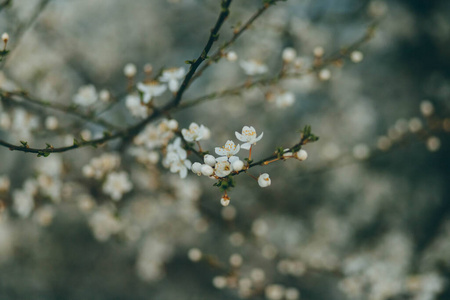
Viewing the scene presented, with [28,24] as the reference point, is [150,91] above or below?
below

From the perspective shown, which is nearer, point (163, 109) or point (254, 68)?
point (163, 109)

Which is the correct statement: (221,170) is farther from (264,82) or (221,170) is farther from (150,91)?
(264,82)

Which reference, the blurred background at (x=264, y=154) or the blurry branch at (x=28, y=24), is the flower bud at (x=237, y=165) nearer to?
the blurry branch at (x=28, y=24)

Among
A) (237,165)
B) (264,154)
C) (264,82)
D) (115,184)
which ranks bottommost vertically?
(237,165)

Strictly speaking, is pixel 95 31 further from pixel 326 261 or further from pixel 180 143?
pixel 326 261

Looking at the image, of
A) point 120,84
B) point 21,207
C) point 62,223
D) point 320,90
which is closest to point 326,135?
point 320,90

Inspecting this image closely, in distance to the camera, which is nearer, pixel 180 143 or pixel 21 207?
pixel 180 143

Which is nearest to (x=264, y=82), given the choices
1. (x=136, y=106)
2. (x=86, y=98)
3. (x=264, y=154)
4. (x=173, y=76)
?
(x=173, y=76)

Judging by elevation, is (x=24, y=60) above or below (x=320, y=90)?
below

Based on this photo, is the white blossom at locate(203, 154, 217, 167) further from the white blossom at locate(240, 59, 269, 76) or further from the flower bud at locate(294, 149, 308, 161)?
the white blossom at locate(240, 59, 269, 76)
